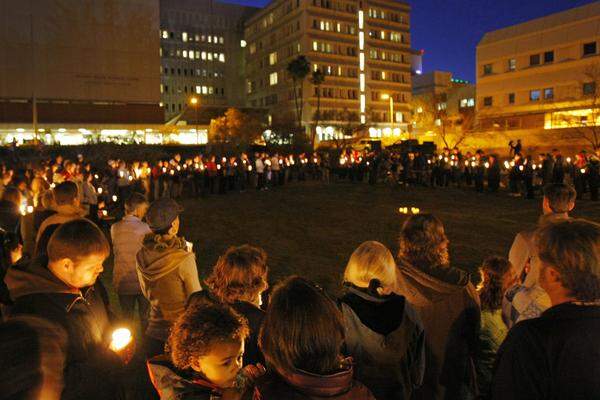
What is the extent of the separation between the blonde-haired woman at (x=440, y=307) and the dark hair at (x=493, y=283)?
551 mm

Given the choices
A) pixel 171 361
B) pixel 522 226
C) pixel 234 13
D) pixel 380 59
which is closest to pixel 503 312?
pixel 171 361

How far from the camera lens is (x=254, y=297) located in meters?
3.15

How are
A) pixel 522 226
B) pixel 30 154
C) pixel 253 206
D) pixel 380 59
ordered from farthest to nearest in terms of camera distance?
pixel 380 59, pixel 30 154, pixel 253 206, pixel 522 226

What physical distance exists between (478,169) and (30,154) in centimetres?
2985

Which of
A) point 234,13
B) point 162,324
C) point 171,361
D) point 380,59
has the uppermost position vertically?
point 234,13

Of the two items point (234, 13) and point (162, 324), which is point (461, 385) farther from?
point (234, 13)

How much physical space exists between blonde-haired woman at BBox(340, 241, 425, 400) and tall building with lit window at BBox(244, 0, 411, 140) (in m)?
75.7

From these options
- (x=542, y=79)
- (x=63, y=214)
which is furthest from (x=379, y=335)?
(x=542, y=79)

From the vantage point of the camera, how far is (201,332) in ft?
7.13

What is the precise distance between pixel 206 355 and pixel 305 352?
535 millimetres

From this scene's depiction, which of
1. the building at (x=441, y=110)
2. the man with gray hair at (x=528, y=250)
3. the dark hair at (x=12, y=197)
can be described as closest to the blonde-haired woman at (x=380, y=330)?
the man with gray hair at (x=528, y=250)

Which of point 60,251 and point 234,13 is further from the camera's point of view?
point 234,13

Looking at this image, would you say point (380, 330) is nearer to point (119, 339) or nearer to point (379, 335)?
point (379, 335)

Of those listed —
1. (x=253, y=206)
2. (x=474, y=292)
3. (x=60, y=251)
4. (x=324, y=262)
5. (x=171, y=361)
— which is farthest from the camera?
(x=253, y=206)
